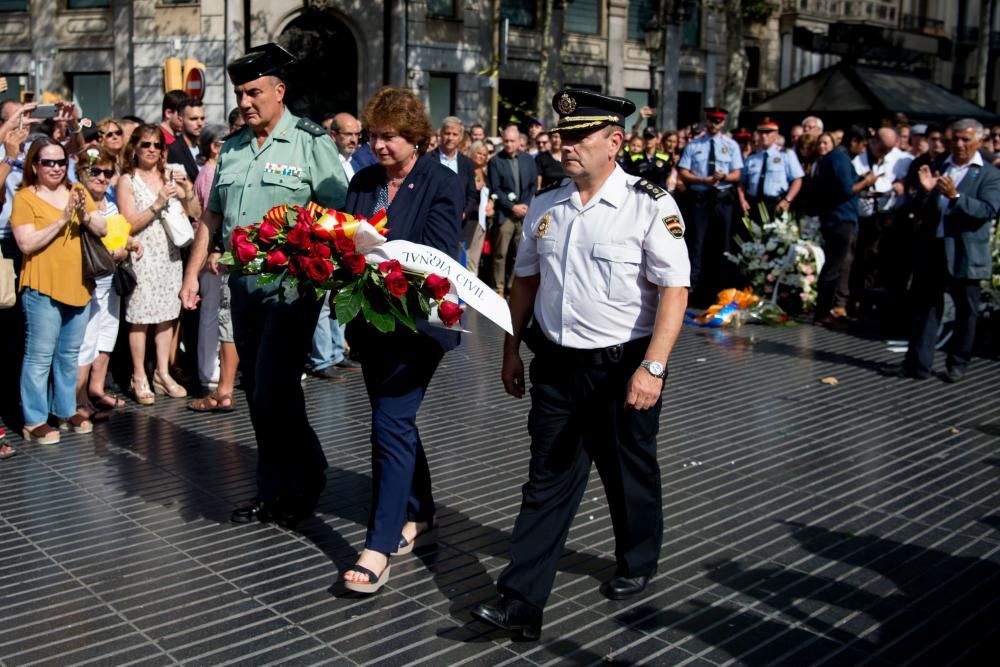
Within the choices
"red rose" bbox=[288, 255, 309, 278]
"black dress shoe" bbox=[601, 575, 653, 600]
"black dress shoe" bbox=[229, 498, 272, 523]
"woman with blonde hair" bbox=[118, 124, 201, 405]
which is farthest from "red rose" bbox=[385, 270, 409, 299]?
"woman with blonde hair" bbox=[118, 124, 201, 405]

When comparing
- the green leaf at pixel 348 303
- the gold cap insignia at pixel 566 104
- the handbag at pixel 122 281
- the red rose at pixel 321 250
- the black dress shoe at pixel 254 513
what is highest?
the gold cap insignia at pixel 566 104

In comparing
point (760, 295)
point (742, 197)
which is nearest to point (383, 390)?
point (760, 295)

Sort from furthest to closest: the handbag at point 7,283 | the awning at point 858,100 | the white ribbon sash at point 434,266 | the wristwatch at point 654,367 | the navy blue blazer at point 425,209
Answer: the awning at point 858,100 < the handbag at point 7,283 < the navy blue blazer at point 425,209 < the white ribbon sash at point 434,266 < the wristwatch at point 654,367

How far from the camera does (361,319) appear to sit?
4871 mm

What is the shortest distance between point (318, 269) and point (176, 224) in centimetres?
416

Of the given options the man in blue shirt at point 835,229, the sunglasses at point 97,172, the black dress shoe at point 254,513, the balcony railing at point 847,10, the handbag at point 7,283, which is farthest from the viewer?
the balcony railing at point 847,10

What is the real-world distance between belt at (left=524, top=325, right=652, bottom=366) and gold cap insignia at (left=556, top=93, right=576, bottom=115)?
2.92 ft

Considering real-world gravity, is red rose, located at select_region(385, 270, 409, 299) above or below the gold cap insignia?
below

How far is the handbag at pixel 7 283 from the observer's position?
687 cm

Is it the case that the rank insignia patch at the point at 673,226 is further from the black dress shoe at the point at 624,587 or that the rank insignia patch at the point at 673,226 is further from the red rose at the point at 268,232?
the red rose at the point at 268,232

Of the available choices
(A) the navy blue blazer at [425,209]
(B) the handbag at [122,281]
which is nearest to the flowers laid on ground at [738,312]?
(B) the handbag at [122,281]

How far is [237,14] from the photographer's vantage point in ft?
88.2

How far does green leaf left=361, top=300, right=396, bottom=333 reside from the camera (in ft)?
14.8

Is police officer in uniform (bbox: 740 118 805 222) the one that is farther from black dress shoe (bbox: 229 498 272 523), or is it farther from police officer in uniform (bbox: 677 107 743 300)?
black dress shoe (bbox: 229 498 272 523)
